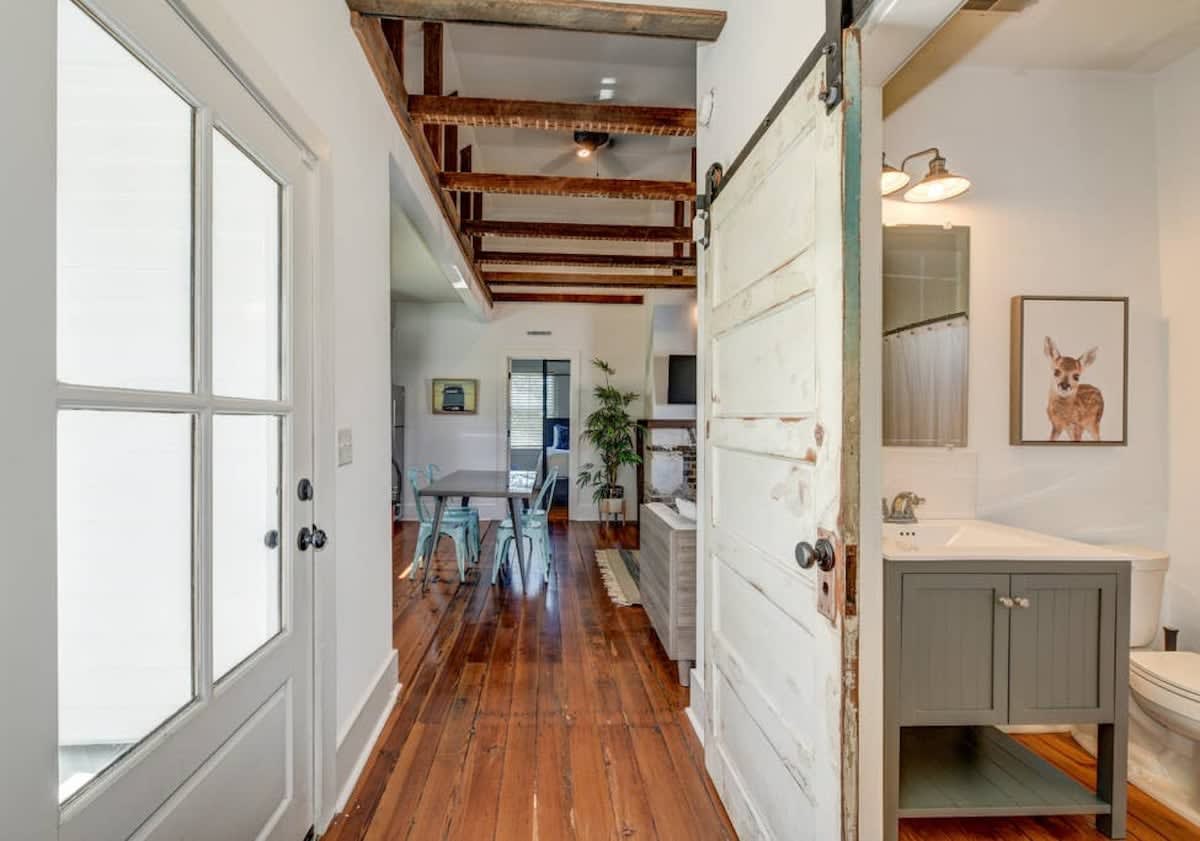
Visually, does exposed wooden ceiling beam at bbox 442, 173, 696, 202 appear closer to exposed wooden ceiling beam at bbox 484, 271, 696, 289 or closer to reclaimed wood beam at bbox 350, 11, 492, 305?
reclaimed wood beam at bbox 350, 11, 492, 305

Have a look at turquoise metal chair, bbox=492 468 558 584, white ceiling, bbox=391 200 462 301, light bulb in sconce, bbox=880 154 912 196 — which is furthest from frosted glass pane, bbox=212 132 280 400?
→ turquoise metal chair, bbox=492 468 558 584

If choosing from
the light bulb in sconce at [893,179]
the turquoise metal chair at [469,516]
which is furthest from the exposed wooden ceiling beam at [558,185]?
the turquoise metal chair at [469,516]

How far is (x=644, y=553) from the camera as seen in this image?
333 cm

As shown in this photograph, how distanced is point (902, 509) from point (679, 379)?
4.26m

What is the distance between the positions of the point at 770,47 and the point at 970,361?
1.43 metres

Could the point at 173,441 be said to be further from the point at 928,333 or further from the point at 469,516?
the point at 469,516

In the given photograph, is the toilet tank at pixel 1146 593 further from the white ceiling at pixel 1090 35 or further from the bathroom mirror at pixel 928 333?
the white ceiling at pixel 1090 35

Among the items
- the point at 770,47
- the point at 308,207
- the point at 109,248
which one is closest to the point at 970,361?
the point at 770,47

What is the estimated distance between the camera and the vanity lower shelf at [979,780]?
1.61 meters

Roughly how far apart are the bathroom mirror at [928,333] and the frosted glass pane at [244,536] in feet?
6.89

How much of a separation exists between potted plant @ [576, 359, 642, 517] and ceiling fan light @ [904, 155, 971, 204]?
4.73 metres

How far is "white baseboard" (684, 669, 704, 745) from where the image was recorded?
2146 mm

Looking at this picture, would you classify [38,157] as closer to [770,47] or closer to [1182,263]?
[770,47]

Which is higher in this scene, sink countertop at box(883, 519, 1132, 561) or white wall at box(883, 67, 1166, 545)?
white wall at box(883, 67, 1166, 545)
